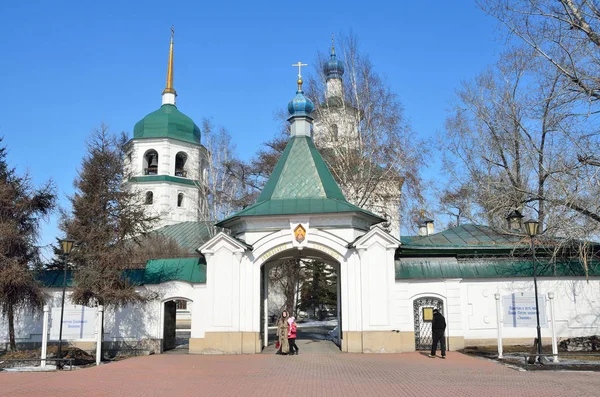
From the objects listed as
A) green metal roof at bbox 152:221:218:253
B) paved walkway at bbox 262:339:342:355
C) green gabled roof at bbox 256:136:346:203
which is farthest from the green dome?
paved walkway at bbox 262:339:342:355

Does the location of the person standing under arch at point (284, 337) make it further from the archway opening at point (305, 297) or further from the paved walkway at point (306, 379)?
the paved walkway at point (306, 379)

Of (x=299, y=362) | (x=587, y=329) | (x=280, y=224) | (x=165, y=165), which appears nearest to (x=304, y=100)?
(x=280, y=224)

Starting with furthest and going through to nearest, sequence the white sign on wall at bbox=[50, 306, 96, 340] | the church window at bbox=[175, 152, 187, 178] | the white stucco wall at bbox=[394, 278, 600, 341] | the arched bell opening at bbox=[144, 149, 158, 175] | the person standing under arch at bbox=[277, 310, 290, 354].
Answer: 1. the church window at bbox=[175, 152, 187, 178]
2. the arched bell opening at bbox=[144, 149, 158, 175]
3. the white stucco wall at bbox=[394, 278, 600, 341]
4. the person standing under arch at bbox=[277, 310, 290, 354]
5. the white sign on wall at bbox=[50, 306, 96, 340]

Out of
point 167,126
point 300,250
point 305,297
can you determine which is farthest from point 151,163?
point 300,250

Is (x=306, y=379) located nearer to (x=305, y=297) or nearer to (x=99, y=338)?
(x=99, y=338)

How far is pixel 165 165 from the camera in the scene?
120 feet

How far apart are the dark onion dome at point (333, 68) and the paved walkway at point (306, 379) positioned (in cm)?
1707

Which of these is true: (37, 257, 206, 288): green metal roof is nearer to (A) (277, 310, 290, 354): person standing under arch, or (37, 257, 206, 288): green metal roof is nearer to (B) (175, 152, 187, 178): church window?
(A) (277, 310, 290, 354): person standing under arch

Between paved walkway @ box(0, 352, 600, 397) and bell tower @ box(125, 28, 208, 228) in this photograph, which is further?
bell tower @ box(125, 28, 208, 228)

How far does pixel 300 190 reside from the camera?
57.7 ft

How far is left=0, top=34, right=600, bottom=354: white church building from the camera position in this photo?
15906mm

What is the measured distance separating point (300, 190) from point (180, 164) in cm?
2242

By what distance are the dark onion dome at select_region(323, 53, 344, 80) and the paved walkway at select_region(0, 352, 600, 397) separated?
56.0 feet

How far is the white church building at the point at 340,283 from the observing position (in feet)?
52.2
